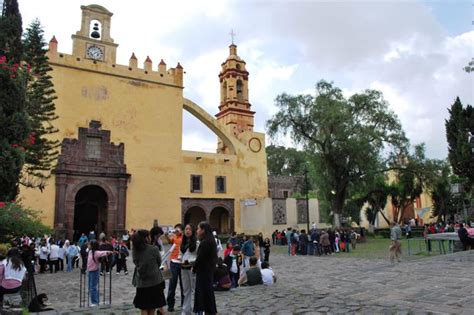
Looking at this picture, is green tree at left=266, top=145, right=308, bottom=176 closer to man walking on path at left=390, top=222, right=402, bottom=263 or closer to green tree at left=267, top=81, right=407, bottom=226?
green tree at left=267, top=81, right=407, bottom=226

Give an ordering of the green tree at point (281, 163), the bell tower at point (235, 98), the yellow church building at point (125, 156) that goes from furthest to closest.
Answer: the green tree at point (281, 163) < the bell tower at point (235, 98) < the yellow church building at point (125, 156)

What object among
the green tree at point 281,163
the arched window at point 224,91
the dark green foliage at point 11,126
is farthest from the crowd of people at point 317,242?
the green tree at point 281,163

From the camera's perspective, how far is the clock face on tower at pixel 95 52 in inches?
1099

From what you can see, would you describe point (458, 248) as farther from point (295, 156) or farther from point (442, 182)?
point (295, 156)

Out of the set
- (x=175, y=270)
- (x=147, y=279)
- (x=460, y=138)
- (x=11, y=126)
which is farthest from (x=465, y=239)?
(x=11, y=126)

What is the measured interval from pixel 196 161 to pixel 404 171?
1436 centimetres

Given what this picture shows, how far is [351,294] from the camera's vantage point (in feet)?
24.6

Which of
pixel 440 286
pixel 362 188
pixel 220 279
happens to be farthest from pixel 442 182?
pixel 220 279

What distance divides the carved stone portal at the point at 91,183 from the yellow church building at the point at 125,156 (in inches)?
2.4

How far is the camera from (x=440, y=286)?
Answer: 7.82 metres

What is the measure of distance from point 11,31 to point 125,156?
15526 mm

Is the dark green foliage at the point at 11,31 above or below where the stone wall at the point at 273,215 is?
above

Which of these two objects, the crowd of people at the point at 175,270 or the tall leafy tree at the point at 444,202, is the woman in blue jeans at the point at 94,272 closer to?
the crowd of people at the point at 175,270

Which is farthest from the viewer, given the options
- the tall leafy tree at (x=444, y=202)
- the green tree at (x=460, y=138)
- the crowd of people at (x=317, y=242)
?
the tall leafy tree at (x=444, y=202)
